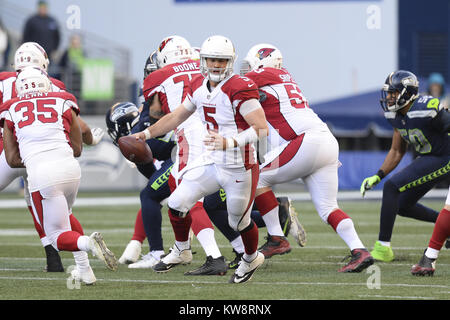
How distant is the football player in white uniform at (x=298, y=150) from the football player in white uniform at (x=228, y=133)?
0.93 metres

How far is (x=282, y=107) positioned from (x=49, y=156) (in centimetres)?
197

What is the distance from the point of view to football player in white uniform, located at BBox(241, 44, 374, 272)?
7273 mm

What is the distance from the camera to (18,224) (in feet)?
40.6

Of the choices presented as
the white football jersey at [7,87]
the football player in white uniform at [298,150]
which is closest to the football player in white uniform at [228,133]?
A: the football player in white uniform at [298,150]

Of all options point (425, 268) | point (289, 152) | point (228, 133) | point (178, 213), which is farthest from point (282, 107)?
point (425, 268)

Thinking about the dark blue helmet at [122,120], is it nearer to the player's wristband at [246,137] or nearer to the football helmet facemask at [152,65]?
the football helmet facemask at [152,65]

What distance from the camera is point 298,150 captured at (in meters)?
7.36

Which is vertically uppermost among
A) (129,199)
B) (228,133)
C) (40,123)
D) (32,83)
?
(32,83)

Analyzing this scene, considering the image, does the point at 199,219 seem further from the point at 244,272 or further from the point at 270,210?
the point at 244,272

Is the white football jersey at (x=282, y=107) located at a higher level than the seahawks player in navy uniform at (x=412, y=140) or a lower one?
higher

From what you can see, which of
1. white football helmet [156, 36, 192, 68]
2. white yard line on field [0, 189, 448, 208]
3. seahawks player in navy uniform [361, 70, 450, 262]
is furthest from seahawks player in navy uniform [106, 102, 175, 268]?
white yard line on field [0, 189, 448, 208]

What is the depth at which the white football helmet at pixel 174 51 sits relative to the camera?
7.72 meters

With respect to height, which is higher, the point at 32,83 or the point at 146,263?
the point at 32,83

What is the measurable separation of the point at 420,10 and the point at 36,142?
1977cm
